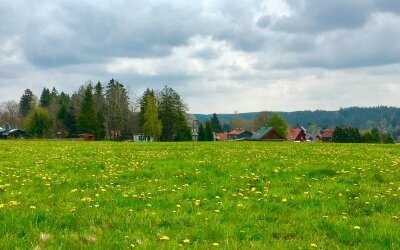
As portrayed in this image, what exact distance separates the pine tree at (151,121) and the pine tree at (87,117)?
13573mm

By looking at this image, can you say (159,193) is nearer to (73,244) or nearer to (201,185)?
(201,185)

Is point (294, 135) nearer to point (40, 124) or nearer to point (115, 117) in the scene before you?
point (115, 117)

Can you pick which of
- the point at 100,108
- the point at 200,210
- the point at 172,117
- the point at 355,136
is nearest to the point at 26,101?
the point at 100,108

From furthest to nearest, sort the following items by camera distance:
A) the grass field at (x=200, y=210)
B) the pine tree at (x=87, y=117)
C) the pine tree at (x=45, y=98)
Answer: the pine tree at (x=45, y=98) < the pine tree at (x=87, y=117) < the grass field at (x=200, y=210)

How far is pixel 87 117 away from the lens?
112m

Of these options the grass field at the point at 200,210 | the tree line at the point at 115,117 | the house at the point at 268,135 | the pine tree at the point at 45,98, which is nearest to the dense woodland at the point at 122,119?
the tree line at the point at 115,117

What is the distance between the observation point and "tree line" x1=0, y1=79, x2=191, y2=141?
368 ft

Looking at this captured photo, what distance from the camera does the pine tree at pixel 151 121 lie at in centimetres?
10912

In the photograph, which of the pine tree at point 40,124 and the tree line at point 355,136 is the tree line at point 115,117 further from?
the tree line at point 355,136

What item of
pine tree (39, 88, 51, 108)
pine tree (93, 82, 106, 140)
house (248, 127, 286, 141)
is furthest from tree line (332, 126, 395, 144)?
pine tree (39, 88, 51, 108)

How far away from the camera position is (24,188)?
37.0 feet

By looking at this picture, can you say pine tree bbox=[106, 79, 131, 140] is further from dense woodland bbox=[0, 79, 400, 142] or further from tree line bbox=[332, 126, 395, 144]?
tree line bbox=[332, 126, 395, 144]

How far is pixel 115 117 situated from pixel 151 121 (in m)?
17.0

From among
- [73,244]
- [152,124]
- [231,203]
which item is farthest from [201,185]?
[152,124]
